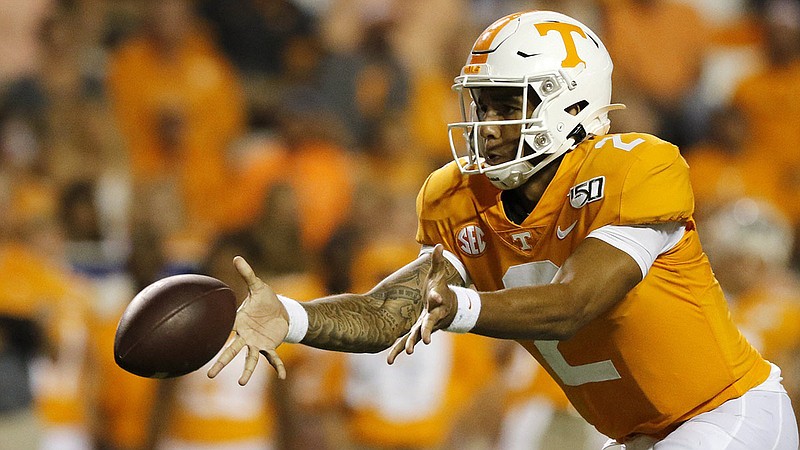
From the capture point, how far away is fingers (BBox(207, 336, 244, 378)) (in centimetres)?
259

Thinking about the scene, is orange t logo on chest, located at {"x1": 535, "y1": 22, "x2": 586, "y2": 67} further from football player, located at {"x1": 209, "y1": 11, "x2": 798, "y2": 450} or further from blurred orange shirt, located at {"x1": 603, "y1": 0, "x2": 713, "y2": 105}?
blurred orange shirt, located at {"x1": 603, "y1": 0, "x2": 713, "y2": 105}

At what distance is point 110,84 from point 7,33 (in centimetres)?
64

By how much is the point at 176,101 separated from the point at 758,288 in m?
3.47

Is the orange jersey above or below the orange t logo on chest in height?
below

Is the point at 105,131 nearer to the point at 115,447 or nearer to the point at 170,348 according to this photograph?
the point at 115,447

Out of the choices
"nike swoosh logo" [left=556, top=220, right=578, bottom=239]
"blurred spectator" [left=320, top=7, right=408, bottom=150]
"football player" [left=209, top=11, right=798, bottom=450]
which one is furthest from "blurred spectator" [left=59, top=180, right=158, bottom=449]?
"nike swoosh logo" [left=556, top=220, right=578, bottom=239]

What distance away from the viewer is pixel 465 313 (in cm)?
256

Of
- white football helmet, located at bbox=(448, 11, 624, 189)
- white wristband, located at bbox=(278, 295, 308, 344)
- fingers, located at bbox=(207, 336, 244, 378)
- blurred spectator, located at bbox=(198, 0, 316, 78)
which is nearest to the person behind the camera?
fingers, located at bbox=(207, 336, 244, 378)

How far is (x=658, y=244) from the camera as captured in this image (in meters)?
2.87

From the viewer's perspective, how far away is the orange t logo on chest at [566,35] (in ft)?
10.1

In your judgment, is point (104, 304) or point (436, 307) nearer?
point (436, 307)

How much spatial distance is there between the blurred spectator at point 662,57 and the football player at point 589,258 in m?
4.35

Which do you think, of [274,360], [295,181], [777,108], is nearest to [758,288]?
[777,108]

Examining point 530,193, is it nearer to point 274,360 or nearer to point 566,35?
point 566,35
